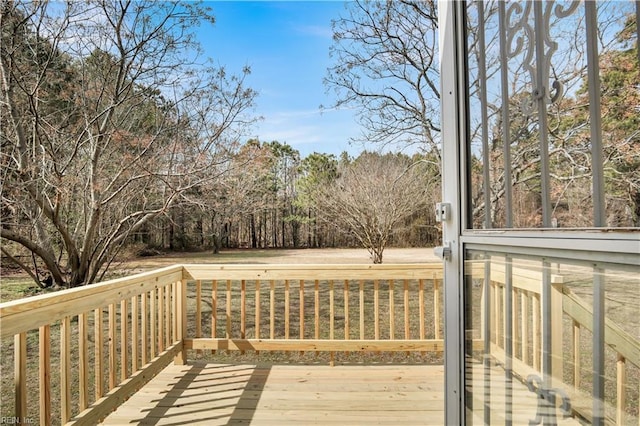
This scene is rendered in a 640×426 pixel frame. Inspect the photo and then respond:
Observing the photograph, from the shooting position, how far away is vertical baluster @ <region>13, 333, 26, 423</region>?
1285 millimetres

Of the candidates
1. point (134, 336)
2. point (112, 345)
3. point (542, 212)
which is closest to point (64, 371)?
point (112, 345)

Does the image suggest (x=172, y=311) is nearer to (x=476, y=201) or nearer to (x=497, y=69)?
(x=476, y=201)

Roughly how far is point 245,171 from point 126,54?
2.02 m

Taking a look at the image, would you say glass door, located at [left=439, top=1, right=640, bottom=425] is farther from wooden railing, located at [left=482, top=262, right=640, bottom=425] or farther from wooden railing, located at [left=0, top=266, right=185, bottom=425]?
wooden railing, located at [left=0, top=266, right=185, bottom=425]

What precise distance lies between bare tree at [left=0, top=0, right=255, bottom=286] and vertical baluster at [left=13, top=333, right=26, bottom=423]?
2948 millimetres

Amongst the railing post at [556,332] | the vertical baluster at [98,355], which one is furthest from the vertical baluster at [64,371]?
the railing post at [556,332]

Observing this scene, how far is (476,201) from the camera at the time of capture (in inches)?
37.1

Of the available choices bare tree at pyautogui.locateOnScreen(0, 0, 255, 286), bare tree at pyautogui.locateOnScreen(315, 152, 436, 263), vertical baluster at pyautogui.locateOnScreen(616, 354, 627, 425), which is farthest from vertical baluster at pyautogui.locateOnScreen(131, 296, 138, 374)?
bare tree at pyautogui.locateOnScreen(315, 152, 436, 263)

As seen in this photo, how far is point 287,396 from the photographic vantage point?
7.09 feet

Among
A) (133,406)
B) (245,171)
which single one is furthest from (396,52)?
(133,406)

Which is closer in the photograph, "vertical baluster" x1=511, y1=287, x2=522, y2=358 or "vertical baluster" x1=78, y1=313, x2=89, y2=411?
"vertical baluster" x1=511, y1=287, x2=522, y2=358

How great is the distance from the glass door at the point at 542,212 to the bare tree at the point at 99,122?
3.97m

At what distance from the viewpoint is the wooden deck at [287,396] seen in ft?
6.25

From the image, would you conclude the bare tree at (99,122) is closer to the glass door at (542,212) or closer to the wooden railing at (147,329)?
the wooden railing at (147,329)
